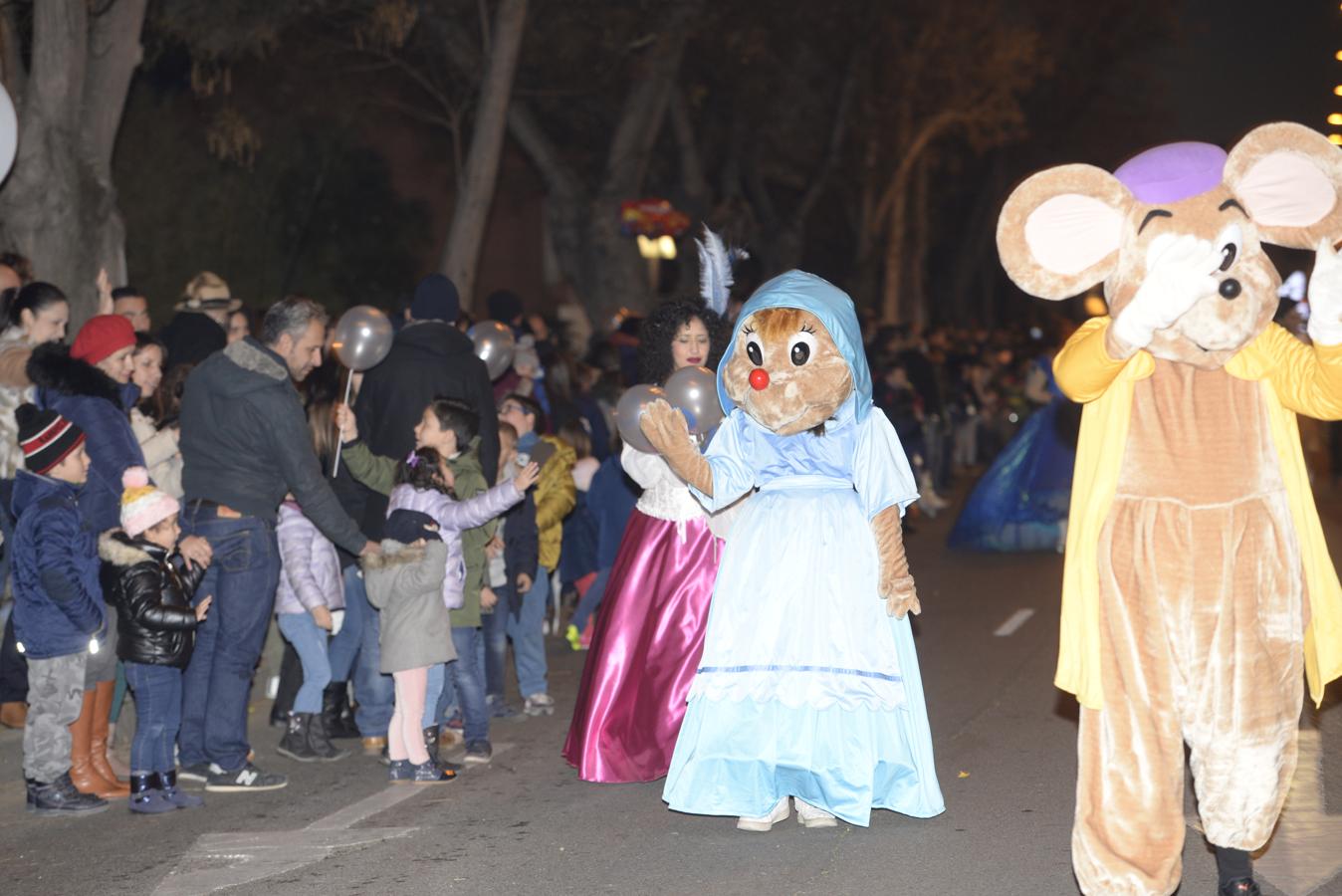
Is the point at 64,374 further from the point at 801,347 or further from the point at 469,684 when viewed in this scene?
the point at 801,347

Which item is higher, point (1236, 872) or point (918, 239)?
point (918, 239)

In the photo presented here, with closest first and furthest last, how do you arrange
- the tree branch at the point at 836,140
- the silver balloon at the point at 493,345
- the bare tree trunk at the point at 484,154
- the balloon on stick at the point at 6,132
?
the balloon on stick at the point at 6,132
the silver balloon at the point at 493,345
the bare tree trunk at the point at 484,154
the tree branch at the point at 836,140

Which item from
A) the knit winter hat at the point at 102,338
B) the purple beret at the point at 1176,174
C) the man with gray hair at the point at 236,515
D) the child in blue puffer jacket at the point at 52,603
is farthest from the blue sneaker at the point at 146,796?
the purple beret at the point at 1176,174

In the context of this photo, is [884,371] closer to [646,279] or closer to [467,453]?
[646,279]

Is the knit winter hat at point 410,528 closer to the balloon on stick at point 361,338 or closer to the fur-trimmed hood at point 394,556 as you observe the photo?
the fur-trimmed hood at point 394,556

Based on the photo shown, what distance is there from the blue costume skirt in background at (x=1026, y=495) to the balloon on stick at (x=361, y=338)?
8.20m

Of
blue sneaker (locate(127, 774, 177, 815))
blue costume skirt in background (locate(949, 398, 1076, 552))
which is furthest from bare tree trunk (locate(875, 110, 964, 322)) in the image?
blue sneaker (locate(127, 774, 177, 815))

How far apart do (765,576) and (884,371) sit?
1127cm

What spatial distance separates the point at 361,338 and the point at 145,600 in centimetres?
172

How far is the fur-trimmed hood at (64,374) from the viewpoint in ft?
23.7

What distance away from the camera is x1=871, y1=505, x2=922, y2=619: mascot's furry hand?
20.2 feet

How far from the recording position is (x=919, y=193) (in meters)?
38.8

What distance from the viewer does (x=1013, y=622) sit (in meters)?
11.3

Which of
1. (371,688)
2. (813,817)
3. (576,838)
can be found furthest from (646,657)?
(371,688)
